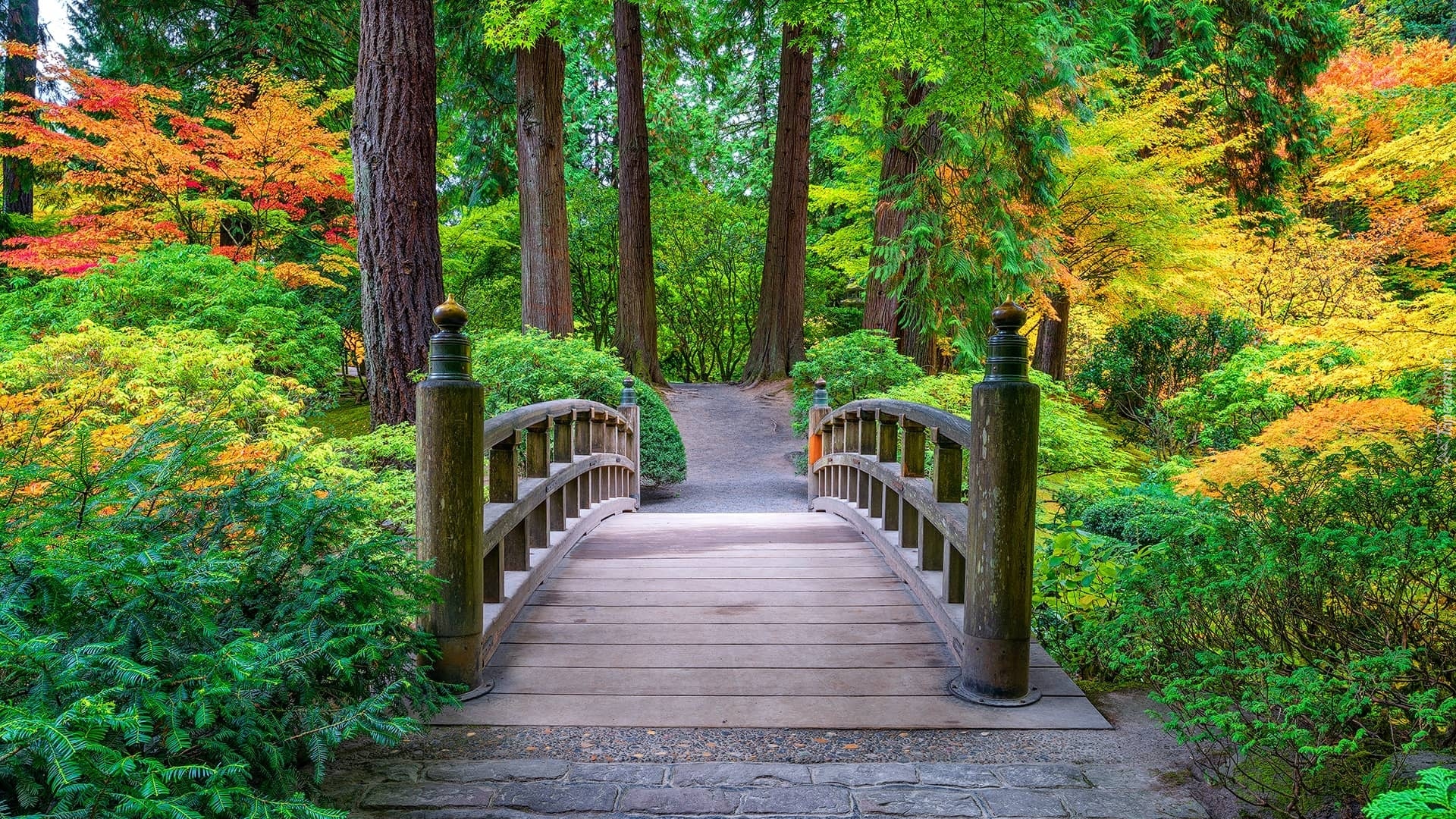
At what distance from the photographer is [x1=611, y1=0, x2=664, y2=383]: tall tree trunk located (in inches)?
544

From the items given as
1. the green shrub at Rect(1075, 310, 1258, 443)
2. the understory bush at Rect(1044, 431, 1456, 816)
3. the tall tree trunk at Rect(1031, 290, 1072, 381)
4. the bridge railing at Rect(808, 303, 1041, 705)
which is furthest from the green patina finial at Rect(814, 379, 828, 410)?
the tall tree trunk at Rect(1031, 290, 1072, 381)

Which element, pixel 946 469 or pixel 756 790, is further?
pixel 946 469

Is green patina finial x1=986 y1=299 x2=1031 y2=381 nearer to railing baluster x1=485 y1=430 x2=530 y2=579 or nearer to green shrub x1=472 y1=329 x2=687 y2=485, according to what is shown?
railing baluster x1=485 y1=430 x2=530 y2=579

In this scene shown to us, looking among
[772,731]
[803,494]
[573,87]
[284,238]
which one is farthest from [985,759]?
[573,87]

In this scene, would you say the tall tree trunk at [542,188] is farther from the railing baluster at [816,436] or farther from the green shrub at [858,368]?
the railing baluster at [816,436]

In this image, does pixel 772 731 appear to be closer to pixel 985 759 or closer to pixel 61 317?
pixel 985 759

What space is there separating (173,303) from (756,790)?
303 inches

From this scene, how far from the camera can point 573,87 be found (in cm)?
2195

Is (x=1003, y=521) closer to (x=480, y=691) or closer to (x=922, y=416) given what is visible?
(x=922, y=416)

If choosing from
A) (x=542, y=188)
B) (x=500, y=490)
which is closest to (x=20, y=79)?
(x=542, y=188)

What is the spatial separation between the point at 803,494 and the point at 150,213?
8508 mm

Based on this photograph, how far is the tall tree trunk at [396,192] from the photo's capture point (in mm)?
6125

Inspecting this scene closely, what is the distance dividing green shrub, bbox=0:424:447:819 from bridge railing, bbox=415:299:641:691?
196 millimetres

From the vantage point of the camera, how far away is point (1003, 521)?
2.73 meters
